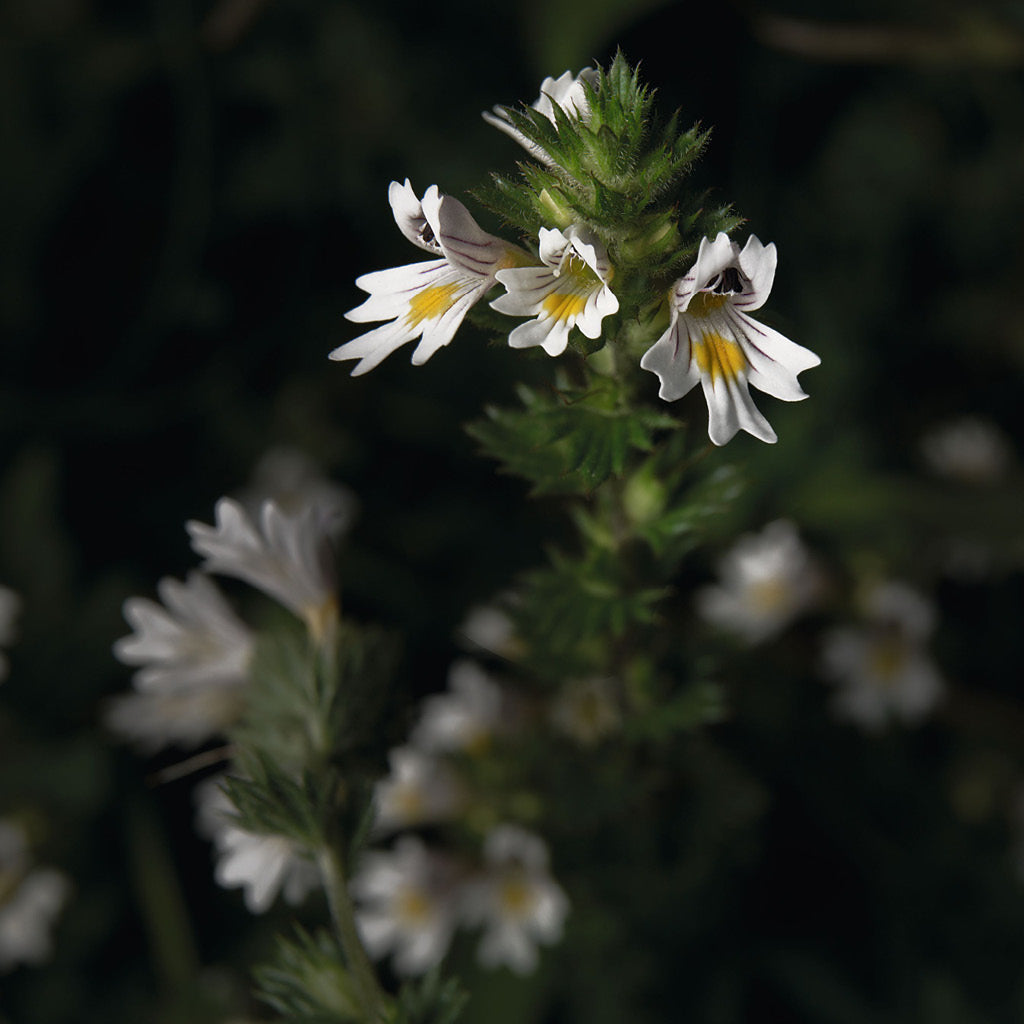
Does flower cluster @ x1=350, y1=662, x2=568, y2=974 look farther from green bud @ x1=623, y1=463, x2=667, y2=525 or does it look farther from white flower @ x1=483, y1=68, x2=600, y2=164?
white flower @ x1=483, y1=68, x2=600, y2=164

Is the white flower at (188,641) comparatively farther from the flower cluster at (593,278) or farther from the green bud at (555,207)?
the green bud at (555,207)

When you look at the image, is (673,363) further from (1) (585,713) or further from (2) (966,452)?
(2) (966,452)

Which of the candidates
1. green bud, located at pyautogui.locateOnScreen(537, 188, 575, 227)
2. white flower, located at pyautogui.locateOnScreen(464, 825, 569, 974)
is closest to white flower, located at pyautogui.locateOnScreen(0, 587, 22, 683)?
white flower, located at pyautogui.locateOnScreen(464, 825, 569, 974)

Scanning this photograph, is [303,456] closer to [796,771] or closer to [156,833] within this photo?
[156,833]

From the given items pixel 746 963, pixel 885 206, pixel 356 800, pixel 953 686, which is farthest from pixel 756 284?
pixel 885 206

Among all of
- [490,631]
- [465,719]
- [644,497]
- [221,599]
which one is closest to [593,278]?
[644,497]

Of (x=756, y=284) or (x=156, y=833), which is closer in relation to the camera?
(x=756, y=284)
